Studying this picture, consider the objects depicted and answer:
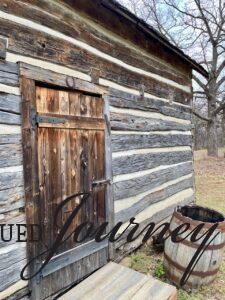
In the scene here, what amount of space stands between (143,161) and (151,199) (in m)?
0.75

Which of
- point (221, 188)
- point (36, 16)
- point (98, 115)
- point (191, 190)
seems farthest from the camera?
point (221, 188)

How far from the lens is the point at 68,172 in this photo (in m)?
3.45

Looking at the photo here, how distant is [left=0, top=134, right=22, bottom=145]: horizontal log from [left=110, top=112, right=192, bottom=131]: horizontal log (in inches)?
59.8

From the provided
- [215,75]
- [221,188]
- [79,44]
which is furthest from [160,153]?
[215,75]

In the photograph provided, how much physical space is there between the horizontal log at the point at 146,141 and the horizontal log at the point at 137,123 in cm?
12

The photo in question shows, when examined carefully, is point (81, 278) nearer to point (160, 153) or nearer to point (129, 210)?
point (129, 210)

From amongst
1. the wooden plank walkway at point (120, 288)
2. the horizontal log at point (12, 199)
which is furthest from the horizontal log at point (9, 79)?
the wooden plank walkway at point (120, 288)

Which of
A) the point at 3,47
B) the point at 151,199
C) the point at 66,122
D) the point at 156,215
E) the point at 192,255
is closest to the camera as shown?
the point at 3,47

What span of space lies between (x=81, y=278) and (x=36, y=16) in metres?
3.05

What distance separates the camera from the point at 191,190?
686 centimetres

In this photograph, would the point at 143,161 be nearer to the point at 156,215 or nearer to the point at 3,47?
the point at 156,215

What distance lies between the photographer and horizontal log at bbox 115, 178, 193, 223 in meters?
4.42

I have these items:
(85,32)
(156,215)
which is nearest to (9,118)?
(85,32)

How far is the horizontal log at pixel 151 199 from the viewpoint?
4422mm
